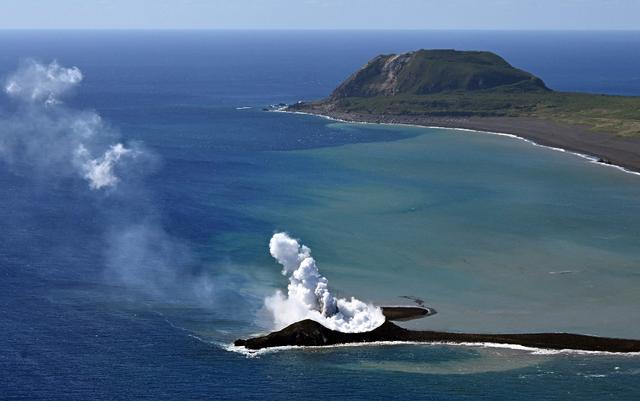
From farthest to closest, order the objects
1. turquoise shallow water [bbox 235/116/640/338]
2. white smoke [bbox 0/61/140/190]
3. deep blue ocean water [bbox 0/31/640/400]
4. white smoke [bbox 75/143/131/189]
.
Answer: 1. white smoke [bbox 0/61/140/190]
2. white smoke [bbox 75/143/131/189]
3. turquoise shallow water [bbox 235/116/640/338]
4. deep blue ocean water [bbox 0/31/640/400]

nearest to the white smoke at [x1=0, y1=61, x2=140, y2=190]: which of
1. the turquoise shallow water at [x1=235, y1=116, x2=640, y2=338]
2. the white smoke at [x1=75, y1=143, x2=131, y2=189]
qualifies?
the white smoke at [x1=75, y1=143, x2=131, y2=189]

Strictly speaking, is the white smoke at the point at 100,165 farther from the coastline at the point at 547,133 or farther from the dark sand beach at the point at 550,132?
the dark sand beach at the point at 550,132

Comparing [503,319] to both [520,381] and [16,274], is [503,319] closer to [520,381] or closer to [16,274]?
[520,381]

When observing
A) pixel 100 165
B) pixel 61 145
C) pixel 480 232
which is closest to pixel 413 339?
pixel 480 232

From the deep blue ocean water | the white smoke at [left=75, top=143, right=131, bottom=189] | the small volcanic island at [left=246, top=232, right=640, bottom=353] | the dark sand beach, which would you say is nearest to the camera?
the deep blue ocean water

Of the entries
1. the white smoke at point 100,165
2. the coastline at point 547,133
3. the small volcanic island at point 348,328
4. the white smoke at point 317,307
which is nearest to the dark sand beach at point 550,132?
the coastline at point 547,133

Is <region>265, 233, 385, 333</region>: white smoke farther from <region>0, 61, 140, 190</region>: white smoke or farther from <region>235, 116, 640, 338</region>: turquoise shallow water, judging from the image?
<region>0, 61, 140, 190</region>: white smoke

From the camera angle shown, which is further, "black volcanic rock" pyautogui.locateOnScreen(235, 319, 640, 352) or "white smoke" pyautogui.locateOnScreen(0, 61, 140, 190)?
"white smoke" pyautogui.locateOnScreen(0, 61, 140, 190)

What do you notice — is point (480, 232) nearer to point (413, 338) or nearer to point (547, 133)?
point (413, 338)
